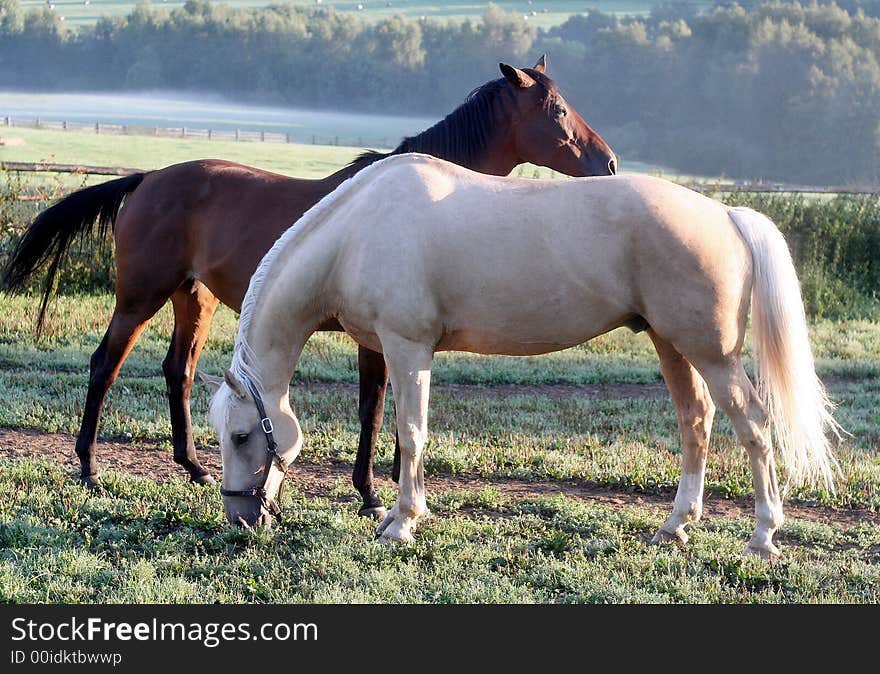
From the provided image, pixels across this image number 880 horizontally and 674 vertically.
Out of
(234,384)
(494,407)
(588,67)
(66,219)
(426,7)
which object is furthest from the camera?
(426,7)

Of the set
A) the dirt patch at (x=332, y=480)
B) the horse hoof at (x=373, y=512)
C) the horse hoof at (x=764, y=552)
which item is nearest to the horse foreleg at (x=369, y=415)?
the horse hoof at (x=373, y=512)

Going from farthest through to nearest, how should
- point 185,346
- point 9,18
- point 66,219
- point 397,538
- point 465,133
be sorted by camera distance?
point 9,18, point 66,219, point 185,346, point 465,133, point 397,538

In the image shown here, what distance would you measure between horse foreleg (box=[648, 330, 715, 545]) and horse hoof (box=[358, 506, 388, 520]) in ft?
4.75

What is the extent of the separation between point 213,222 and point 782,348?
3221 mm

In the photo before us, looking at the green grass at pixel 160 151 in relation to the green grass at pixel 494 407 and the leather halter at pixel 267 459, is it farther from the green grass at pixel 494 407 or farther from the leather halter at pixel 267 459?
the leather halter at pixel 267 459

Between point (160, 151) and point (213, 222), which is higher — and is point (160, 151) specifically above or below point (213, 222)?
below

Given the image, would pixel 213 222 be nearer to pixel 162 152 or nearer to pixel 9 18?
pixel 162 152

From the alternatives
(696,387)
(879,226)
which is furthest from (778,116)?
(696,387)

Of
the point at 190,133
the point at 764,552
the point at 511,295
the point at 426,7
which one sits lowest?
the point at 190,133

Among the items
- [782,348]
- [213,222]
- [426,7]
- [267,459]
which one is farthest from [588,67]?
[267,459]

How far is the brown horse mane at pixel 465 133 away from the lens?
5770 millimetres

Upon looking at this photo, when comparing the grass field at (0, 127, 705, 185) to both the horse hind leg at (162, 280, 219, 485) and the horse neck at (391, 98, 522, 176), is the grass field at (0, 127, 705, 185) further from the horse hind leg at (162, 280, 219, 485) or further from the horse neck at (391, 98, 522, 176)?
the horse neck at (391, 98, 522, 176)

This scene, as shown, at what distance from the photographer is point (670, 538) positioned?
466 cm

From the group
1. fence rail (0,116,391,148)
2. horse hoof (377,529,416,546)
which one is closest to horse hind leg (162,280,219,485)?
horse hoof (377,529,416,546)
